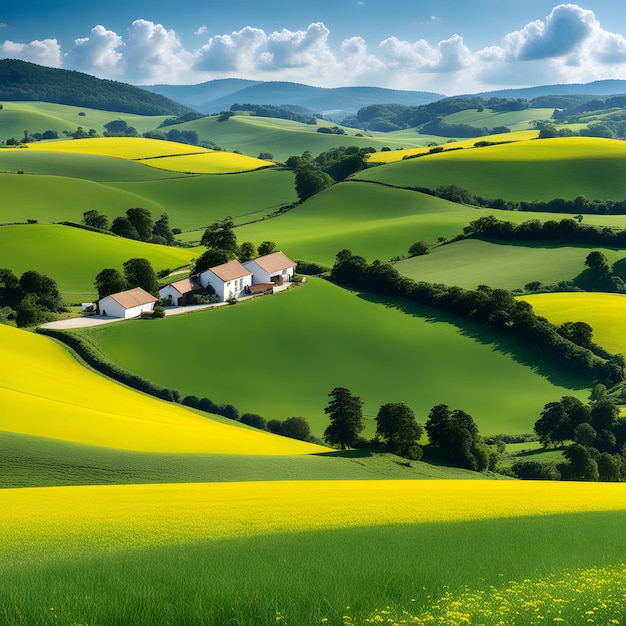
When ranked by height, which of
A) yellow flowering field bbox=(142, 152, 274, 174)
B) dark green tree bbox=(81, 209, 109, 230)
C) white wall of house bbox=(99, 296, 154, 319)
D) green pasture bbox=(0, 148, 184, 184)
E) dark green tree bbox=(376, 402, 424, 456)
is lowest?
dark green tree bbox=(376, 402, 424, 456)

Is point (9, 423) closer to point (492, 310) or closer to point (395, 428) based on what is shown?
point (395, 428)

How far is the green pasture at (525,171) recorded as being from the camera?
140500 mm

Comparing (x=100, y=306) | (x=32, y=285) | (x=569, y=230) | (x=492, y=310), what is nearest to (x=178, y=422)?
(x=100, y=306)

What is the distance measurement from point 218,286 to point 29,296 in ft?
58.8

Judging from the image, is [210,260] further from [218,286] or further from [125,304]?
[125,304]

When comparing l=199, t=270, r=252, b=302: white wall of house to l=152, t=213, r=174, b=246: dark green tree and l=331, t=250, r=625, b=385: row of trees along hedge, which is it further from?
l=152, t=213, r=174, b=246: dark green tree

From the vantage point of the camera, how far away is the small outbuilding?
75125 mm

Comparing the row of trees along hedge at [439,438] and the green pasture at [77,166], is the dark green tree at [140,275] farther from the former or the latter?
the green pasture at [77,166]

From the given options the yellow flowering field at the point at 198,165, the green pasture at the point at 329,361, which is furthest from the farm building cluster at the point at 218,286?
the yellow flowering field at the point at 198,165

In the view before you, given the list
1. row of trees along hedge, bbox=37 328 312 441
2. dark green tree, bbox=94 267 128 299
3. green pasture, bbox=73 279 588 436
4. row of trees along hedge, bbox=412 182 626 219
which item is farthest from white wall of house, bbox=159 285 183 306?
row of trees along hedge, bbox=412 182 626 219

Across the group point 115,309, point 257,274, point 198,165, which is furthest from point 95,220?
point 198,165

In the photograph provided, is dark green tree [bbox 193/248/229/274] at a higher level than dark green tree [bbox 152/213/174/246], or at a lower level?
lower

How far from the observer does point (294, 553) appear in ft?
55.2

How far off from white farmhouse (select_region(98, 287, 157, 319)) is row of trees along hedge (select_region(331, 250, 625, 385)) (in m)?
24.6
